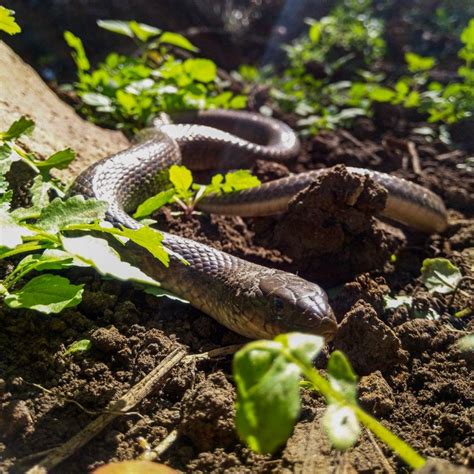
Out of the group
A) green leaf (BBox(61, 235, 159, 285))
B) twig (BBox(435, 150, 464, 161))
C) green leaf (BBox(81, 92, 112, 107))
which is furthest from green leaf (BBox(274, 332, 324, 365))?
twig (BBox(435, 150, 464, 161))

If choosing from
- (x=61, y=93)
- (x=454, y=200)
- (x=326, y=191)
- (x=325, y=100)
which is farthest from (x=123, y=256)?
(x=325, y=100)

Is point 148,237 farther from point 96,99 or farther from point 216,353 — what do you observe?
point 96,99

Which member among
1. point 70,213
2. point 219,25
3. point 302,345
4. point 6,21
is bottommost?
point 219,25

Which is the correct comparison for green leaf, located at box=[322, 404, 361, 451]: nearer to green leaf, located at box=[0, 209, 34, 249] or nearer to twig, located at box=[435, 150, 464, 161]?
green leaf, located at box=[0, 209, 34, 249]

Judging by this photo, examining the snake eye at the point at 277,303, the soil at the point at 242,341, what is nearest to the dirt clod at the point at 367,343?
the soil at the point at 242,341

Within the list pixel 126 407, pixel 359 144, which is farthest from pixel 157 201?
pixel 359 144

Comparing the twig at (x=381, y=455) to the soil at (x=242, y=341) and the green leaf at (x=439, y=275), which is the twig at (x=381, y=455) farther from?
the green leaf at (x=439, y=275)
